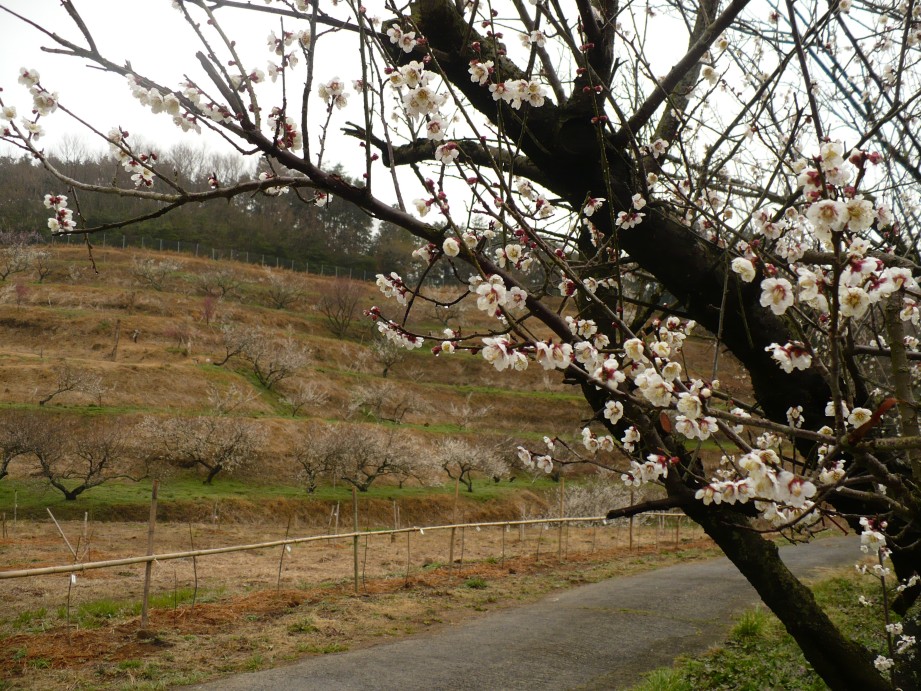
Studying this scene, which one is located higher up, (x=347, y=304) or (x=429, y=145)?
(x=347, y=304)

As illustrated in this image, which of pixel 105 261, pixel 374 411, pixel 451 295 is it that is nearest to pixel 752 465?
pixel 374 411

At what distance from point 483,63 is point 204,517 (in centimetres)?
1875

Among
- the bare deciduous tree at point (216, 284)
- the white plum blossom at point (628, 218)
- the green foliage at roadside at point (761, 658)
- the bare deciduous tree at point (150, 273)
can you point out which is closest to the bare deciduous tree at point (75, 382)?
the bare deciduous tree at point (150, 273)

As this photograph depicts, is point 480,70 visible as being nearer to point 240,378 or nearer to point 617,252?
point 617,252

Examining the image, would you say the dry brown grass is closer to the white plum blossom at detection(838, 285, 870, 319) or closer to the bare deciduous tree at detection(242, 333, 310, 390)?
the bare deciduous tree at detection(242, 333, 310, 390)

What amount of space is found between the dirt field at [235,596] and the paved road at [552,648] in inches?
21.6

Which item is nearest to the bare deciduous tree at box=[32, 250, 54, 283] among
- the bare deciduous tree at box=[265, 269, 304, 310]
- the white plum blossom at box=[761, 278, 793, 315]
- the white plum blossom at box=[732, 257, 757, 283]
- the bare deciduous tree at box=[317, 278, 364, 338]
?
the bare deciduous tree at box=[265, 269, 304, 310]

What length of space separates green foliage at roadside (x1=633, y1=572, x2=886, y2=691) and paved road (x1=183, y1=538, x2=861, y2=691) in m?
0.42

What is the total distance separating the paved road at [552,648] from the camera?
637 cm

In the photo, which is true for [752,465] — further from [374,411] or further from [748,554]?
[374,411]

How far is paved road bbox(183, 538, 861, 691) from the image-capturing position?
251 inches

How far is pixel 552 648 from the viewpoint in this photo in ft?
25.5

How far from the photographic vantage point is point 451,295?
42.1 metres

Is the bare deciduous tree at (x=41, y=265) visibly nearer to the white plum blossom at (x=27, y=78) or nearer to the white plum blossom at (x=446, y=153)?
the white plum blossom at (x=27, y=78)
